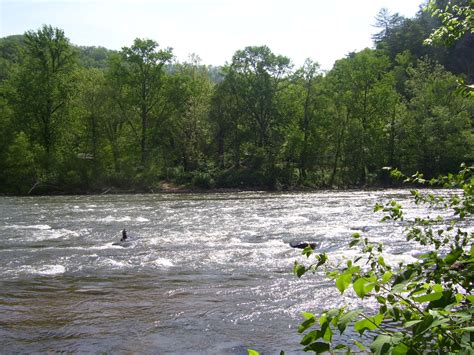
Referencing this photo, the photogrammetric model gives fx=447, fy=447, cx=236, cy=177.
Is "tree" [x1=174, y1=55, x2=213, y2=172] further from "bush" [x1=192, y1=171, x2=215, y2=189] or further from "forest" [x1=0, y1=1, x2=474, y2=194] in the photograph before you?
"bush" [x1=192, y1=171, x2=215, y2=189]

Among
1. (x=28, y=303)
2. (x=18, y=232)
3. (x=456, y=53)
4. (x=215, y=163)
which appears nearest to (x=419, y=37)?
(x=456, y=53)

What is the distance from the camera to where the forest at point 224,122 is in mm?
46594

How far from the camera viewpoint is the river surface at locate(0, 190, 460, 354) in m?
7.29

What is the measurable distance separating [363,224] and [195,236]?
7.21 meters

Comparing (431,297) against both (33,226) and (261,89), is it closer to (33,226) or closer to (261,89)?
(33,226)

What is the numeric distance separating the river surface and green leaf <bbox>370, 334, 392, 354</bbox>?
5529 millimetres

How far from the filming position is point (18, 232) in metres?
18.2

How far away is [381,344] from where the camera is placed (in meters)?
1.52

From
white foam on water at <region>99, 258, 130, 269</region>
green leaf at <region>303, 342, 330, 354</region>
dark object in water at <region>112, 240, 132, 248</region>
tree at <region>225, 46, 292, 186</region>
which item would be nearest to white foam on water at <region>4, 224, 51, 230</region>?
dark object in water at <region>112, 240, 132, 248</region>

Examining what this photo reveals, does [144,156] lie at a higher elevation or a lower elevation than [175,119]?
lower

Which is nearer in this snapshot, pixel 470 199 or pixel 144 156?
pixel 470 199

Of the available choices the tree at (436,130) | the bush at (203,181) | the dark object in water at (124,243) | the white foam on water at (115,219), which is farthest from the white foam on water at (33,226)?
the tree at (436,130)

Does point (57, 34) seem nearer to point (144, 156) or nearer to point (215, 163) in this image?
point (144, 156)

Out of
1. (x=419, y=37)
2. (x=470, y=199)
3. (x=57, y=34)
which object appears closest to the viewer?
(x=470, y=199)
